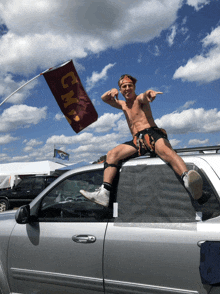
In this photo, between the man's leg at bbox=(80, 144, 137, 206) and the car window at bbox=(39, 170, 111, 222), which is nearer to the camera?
the man's leg at bbox=(80, 144, 137, 206)

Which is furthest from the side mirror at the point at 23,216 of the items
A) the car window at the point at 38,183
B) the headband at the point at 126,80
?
the car window at the point at 38,183

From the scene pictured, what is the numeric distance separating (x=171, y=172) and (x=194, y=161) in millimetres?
196

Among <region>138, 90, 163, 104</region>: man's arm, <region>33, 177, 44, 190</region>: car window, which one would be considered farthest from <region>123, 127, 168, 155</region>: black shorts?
<region>33, 177, 44, 190</region>: car window

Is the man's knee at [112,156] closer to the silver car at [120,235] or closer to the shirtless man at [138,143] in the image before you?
the shirtless man at [138,143]

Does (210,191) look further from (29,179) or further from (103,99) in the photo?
(29,179)

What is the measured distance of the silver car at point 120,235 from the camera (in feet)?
6.14

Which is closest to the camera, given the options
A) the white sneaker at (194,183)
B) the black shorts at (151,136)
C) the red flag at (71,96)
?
the white sneaker at (194,183)

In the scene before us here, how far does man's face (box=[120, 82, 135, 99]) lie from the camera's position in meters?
2.89

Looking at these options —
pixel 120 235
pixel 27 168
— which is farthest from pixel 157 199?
pixel 27 168

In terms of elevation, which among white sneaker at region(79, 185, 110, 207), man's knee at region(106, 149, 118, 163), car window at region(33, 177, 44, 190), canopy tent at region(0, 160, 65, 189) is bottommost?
white sneaker at region(79, 185, 110, 207)

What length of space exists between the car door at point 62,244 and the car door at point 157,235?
149mm

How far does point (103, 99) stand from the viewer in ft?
9.93

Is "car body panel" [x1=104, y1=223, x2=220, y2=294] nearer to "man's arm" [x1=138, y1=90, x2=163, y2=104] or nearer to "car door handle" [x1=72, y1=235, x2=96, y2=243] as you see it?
"car door handle" [x1=72, y1=235, x2=96, y2=243]

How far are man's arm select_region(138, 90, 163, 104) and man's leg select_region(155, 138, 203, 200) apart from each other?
0.42 metres
